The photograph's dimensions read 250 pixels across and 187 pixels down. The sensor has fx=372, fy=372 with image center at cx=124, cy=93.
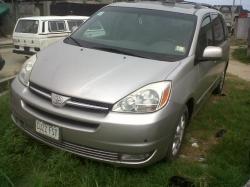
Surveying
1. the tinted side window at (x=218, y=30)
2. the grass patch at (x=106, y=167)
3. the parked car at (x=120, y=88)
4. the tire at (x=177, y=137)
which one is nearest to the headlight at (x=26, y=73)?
the parked car at (x=120, y=88)

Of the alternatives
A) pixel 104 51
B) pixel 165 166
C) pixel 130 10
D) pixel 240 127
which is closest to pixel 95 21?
pixel 130 10

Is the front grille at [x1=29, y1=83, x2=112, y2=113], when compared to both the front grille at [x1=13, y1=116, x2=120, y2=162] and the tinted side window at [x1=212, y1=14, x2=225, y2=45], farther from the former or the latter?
the tinted side window at [x1=212, y1=14, x2=225, y2=45]

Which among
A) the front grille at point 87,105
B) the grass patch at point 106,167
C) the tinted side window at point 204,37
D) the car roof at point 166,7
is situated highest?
the car roof at point 166,7

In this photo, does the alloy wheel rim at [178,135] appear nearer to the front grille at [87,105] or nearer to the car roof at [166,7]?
the front grille at [87,105]

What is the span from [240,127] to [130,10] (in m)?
2.40

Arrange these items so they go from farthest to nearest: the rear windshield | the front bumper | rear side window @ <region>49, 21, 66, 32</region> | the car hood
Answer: rear side window @ <region>49, 21, 66, 32</region> → the rear windshield → the car hood → the front bumper

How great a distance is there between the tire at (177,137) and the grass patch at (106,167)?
10cm

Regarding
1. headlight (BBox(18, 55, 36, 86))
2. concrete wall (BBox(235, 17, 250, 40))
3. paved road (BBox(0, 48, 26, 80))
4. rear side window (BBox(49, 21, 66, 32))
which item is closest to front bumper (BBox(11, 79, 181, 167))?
headlight (BBox(18, 55, 36, 86))

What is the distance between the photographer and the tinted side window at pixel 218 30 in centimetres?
596

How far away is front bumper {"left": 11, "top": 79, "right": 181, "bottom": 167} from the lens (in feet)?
11.1

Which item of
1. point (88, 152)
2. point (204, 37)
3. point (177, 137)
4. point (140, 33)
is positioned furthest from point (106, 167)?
point (204, 37)

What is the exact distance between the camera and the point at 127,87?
140 inches

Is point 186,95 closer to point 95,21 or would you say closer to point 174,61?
point 174,61

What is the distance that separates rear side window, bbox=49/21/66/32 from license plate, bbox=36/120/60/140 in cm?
967
